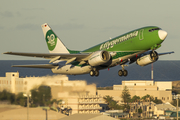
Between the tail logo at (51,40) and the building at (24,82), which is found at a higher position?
the tail logo at (51,40)

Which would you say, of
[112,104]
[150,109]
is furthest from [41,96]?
[150,109]

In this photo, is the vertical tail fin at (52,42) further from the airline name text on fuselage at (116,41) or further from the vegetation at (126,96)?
the vegetation at (126,96)

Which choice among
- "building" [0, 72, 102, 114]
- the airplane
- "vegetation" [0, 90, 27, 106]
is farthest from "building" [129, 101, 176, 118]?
"vegetation" [0, 90, 27, 106]

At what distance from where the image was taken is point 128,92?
12425cm

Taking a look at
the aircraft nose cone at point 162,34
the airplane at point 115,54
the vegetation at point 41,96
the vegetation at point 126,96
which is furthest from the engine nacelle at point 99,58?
the vegetation at point 126,96

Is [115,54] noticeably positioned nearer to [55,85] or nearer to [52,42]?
[55,85]

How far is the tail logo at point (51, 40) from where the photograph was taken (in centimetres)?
5933

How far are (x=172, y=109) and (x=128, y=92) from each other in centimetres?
2154

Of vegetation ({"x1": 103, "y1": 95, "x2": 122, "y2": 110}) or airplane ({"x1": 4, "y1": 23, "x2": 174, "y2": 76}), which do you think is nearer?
airplane ({"x1": 4, "y1": 23, "x2": 174, "y2": 76})

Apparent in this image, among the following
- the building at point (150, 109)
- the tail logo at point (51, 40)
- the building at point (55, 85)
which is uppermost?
the tail logo at point (51, 40)

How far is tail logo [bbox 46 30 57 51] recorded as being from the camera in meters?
59.3

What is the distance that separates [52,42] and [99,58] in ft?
54.0

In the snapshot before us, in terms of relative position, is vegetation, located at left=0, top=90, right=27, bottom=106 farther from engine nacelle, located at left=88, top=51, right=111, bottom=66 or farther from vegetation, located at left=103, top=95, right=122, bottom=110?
vegetation, located at left=103, top=95, right=122, bottom=110

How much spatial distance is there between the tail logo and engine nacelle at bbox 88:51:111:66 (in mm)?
14074
